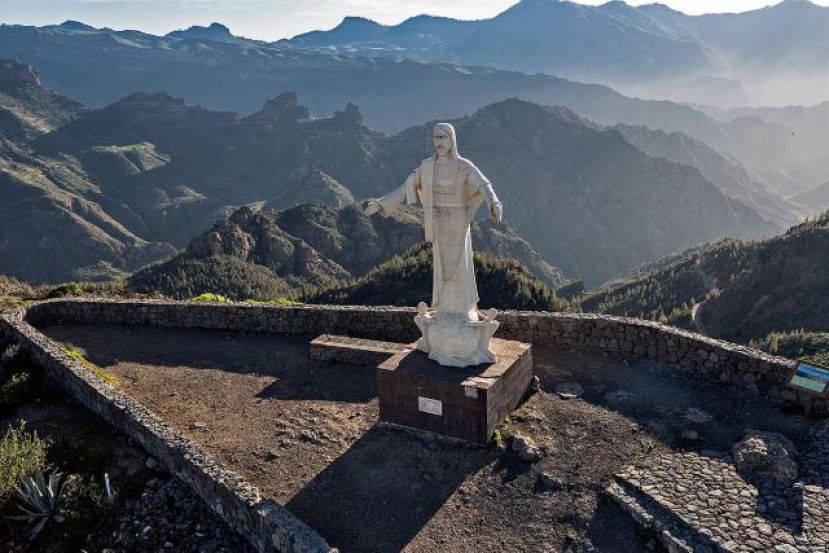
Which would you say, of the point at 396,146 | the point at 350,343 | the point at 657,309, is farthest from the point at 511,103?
the point at 350,343

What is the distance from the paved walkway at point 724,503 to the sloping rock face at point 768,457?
0.12 meters

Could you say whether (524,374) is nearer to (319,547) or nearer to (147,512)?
(319,547)

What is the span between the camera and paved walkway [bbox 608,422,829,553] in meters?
6.71

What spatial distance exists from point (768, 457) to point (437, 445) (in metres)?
4.06

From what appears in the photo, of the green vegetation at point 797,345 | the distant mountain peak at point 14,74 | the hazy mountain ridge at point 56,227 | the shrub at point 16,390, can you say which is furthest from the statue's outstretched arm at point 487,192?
the distant mountain peak at point 14,74

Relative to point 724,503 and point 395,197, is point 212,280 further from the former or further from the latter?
point 724,503

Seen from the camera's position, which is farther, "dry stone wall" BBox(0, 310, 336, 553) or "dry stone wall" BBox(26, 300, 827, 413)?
"dry stone wall" BBox(26, 300, 827, 413)

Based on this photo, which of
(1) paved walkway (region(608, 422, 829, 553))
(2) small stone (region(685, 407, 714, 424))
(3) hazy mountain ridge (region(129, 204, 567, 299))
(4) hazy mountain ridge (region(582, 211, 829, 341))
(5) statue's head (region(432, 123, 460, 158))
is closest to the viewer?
(1) paved walkway (region(608, 422, 829, 553))

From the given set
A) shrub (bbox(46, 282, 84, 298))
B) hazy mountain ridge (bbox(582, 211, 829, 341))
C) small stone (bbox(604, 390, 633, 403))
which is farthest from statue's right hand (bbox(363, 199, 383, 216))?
hazy mountain ridge (bbox(582, 211, 829, 341))

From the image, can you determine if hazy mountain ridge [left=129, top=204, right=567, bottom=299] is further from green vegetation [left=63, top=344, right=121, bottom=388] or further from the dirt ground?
the dirt ground

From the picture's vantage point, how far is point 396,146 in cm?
17875

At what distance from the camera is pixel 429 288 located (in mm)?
33656

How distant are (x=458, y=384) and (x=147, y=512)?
431 cm

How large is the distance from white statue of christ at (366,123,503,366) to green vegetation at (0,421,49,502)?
566cm
